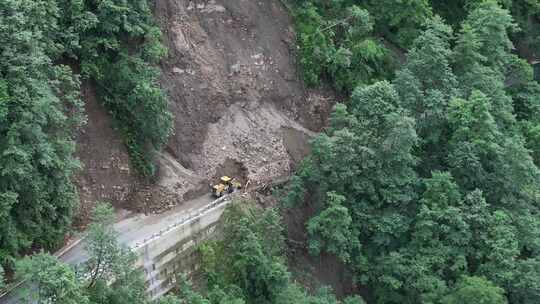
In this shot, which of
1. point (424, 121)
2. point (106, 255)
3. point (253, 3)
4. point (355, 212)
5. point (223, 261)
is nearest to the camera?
point (106, 255)

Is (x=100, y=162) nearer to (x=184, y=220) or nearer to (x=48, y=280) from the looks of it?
(x=184, y=220)

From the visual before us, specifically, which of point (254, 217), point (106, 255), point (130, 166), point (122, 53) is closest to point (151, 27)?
point (122, 53)

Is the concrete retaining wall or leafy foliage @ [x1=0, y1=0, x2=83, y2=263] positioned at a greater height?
leafy foliage @ [x1=0, y1=0, x2=83, y2=263]

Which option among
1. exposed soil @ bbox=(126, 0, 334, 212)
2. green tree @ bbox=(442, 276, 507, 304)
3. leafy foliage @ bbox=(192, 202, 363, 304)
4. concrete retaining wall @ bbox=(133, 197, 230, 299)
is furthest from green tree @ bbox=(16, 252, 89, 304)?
green tree @ bbox=(442, 276, 507, 304)

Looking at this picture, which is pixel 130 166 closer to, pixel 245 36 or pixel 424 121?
pixel 245 36

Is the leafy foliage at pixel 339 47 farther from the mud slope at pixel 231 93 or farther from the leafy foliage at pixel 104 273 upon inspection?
the leafy foliage at pixel 104 273

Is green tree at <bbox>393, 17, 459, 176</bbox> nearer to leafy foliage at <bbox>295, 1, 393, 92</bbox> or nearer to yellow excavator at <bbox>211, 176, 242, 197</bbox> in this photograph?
leafy foliage at <bbox>295, 1, 393, 92</bbox>
